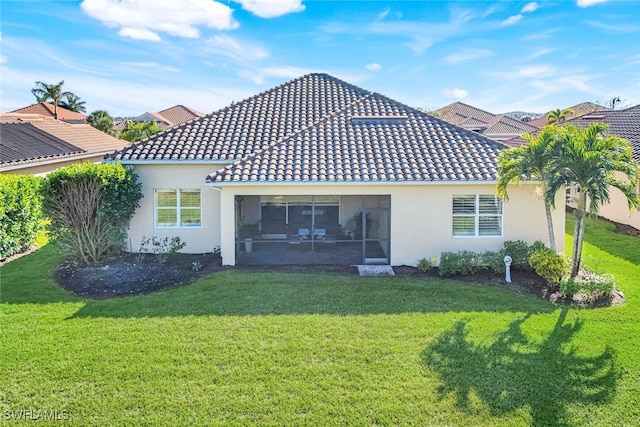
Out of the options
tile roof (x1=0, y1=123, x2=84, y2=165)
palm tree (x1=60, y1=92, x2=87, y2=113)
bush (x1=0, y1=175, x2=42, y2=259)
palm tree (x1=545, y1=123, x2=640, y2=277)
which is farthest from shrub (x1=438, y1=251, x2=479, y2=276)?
palm tree (x1=60, y1=92, x2=87, y2=113)

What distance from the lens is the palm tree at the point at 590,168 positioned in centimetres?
1246

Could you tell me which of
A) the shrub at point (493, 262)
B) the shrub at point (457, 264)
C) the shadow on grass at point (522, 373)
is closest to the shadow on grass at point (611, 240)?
the shrub at point (493, 262)

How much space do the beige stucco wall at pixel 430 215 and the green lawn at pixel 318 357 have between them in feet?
8.17

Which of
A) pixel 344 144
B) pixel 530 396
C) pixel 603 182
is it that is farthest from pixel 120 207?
pixel 603 182

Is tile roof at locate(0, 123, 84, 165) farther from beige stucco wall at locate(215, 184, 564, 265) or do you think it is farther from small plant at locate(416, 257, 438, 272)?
small plant at locate(416, 257, 438, 272)

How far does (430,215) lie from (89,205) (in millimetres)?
11778

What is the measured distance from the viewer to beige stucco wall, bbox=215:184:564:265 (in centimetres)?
1568

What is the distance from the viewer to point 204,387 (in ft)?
26.5

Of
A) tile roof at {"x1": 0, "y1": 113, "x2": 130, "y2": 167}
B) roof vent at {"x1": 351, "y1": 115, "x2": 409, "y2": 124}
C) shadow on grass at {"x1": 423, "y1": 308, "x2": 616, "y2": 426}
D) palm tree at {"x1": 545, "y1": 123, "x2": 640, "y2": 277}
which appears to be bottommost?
shadow on grass at {"x1": 423, "y1": 308, "x2": 616, "y2": 426}

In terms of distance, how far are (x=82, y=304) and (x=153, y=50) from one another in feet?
64.3

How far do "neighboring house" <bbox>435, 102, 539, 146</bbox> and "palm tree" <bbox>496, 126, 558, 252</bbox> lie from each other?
80.2 ft

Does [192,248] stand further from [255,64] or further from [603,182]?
[255,64]

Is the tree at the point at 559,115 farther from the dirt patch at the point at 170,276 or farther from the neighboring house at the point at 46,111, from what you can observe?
the neighboring house at the point at 46,111

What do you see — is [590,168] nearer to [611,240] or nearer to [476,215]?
[476,215]
